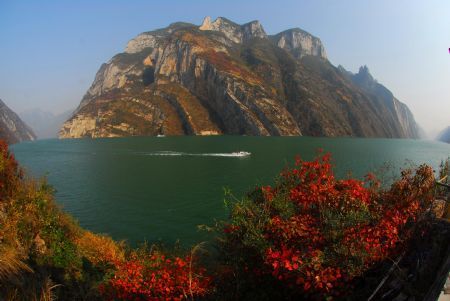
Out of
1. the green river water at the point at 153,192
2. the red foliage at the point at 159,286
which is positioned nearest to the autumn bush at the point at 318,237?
the red foliage at the point at 159,286

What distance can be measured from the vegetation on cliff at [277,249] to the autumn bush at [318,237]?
0.11ft

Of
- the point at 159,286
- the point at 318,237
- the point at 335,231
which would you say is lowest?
the point at 159,286

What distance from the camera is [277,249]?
31.4 feet

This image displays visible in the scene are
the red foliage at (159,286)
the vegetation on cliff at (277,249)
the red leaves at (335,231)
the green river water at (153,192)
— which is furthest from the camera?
the green river water at (153,192)

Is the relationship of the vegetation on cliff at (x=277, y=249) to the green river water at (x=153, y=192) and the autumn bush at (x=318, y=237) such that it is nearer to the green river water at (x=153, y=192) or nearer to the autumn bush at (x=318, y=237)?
the autumn bush at (x=318, y=237)

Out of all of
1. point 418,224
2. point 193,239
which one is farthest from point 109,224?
point 418,224

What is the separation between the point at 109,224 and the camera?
28.8m

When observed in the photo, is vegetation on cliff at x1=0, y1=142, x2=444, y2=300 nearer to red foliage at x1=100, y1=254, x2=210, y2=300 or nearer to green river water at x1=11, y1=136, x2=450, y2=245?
red foliage at x1=100, y1=254, x2=210, y2=300

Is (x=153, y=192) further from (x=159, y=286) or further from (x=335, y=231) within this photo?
(x=335, y=231)

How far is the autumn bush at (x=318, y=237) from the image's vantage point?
26.4ft

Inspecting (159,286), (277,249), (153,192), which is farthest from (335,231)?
(153,192)

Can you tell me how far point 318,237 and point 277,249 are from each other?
1.44 metres

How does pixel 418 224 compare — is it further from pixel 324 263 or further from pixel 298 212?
pixel 298 212

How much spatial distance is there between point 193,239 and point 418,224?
1922cm
